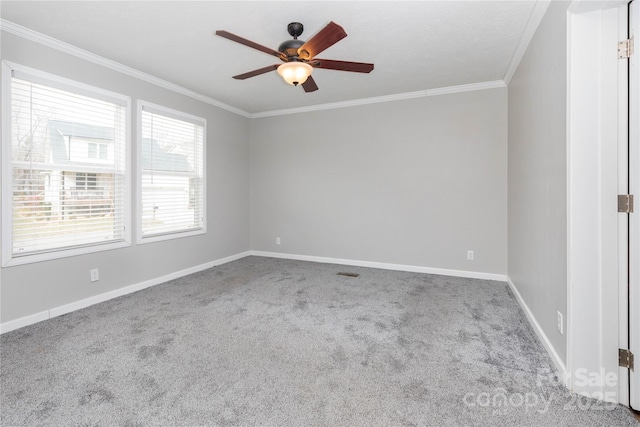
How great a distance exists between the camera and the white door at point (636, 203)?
5.07 feet

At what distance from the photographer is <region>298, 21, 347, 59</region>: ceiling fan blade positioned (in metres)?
1.94

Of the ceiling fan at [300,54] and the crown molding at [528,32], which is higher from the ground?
the crown molding at [528,32]

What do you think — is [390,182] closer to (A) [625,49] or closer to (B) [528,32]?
(B) [528,32]

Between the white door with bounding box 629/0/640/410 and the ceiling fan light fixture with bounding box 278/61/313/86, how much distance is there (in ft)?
6.41

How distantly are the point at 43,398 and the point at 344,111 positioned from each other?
4639mm

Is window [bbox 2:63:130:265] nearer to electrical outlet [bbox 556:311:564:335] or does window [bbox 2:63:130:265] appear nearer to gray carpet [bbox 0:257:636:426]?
gray carpet [bbox 0:257:636:426]

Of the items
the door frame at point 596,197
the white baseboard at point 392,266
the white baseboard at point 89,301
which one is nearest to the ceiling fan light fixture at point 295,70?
the door frame at point 596,197

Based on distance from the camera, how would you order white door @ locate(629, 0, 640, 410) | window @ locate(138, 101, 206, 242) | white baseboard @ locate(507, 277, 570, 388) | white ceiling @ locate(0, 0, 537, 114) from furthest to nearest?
window @ locate(138, 101, 206, 242), white ceiling @ locate(0, 0, 537, 114), white baseboard @ locate(507, 277, 570, 388), white door @ locate(629, 0, 640, 410)

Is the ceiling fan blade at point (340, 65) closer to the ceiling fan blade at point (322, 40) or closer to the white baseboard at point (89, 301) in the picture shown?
the ceiling fan blade at point (322, 40)

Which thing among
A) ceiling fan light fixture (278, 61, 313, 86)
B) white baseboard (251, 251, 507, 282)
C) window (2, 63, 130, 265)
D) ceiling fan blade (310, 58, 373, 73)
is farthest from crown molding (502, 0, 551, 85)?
window (2, 63, 130, 265)

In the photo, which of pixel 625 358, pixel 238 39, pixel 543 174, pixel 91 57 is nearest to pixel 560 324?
pixel 625 358

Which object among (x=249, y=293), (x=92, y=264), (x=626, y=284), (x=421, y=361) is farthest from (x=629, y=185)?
(x=92, y=264)

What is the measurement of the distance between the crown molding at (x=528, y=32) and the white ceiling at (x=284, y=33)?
0.08ft

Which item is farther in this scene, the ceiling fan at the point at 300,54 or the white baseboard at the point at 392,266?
the white baseboard at the point at 392,266
